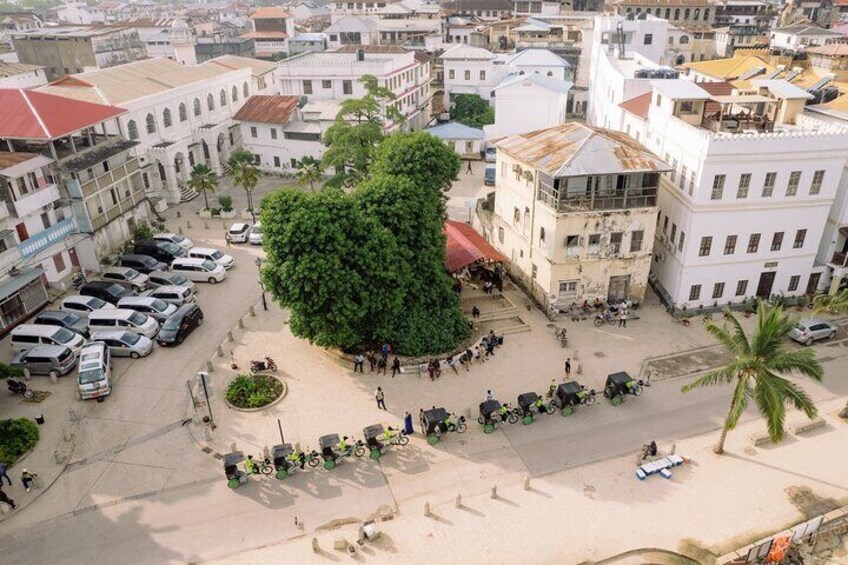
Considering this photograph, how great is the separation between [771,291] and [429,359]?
24.2m

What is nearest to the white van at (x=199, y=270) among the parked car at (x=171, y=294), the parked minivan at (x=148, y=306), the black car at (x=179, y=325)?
the parked car at (x=171, y=294)

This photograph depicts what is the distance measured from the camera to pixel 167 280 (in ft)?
139

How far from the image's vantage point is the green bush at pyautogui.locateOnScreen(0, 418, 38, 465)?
27797 millimetres

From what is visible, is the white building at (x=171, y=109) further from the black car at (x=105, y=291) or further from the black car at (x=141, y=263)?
the black car at (x=105, y=291)

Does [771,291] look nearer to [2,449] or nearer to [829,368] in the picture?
[829,368]

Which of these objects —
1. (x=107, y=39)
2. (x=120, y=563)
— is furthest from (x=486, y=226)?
(x=107, y=39)

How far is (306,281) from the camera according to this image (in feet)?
101

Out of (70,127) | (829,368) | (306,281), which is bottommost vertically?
(829,368)

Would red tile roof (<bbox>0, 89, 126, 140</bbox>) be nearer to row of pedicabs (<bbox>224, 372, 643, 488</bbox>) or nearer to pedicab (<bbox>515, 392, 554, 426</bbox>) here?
row of pedicabs (<bbox>224, 372, 643, 488</bbox>)

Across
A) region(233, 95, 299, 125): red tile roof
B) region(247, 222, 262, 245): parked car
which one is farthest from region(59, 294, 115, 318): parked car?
region(233, 95, 299, 125): red tile roof

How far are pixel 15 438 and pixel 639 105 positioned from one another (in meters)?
47.4

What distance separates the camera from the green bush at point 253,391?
31.2 metres

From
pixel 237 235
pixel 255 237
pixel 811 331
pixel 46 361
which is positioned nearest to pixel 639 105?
pixel 811 331

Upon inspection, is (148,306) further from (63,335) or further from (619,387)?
(619,387)
